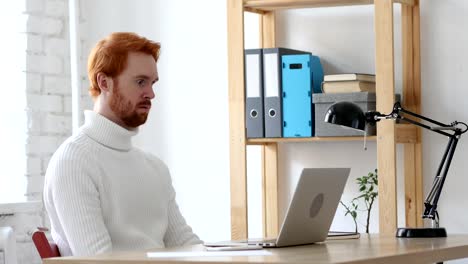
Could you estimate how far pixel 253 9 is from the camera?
13.0 feet

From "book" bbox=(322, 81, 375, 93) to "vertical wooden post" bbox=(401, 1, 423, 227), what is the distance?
188 mm

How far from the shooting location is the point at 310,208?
256cm

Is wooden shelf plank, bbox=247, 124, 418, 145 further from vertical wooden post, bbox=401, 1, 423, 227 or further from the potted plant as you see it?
the potted plant

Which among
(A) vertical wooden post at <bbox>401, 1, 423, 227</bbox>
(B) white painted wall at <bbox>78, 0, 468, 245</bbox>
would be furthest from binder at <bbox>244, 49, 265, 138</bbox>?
(A) vertical wooden post at <bbox>401, 1, 423, 227</bbox>

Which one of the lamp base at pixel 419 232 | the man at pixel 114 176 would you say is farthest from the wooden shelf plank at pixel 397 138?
the man at pixel 114 176

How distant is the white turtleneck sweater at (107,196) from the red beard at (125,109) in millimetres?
41

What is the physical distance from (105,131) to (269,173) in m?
1.29

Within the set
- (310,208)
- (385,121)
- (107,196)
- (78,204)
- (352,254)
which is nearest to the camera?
(352,254)

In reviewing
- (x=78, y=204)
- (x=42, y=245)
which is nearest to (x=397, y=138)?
(x=78, y=204)

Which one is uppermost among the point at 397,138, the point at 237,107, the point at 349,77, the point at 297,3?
the point at 297,3

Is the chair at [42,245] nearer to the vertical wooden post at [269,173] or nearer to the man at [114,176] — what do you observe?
the man at [114,176]

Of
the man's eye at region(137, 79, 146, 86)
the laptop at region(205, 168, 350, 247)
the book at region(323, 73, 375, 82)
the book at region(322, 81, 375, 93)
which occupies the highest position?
the book at region(323, 73, 375, 82)

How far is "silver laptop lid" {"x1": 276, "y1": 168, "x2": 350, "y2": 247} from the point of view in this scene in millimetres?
2471

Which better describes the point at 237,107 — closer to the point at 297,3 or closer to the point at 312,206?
the point at 297,3
